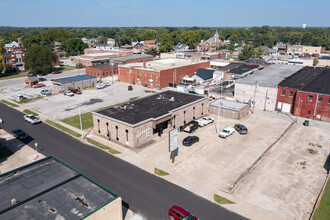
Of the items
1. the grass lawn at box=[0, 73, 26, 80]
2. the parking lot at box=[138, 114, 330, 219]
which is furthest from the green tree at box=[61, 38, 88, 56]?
the parking lot at box=[138, 114, 330, 219]

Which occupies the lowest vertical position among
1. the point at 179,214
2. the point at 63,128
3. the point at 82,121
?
the point at 63,128

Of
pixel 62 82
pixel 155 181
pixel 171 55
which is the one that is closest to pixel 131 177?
pixel 155 181

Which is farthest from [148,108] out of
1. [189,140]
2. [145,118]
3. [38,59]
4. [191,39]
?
[191,39]

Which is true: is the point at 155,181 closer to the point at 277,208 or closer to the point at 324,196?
the point at 277,208

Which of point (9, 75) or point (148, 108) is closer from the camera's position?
point (148, 108)

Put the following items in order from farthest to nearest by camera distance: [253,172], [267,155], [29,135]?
[29,135] < [267,155] < [253,172]

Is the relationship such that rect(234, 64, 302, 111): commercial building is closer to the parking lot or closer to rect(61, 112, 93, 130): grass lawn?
the parking lot

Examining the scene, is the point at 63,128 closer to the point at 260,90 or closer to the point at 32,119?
the point at 32,119

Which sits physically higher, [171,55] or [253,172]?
[171,55]
